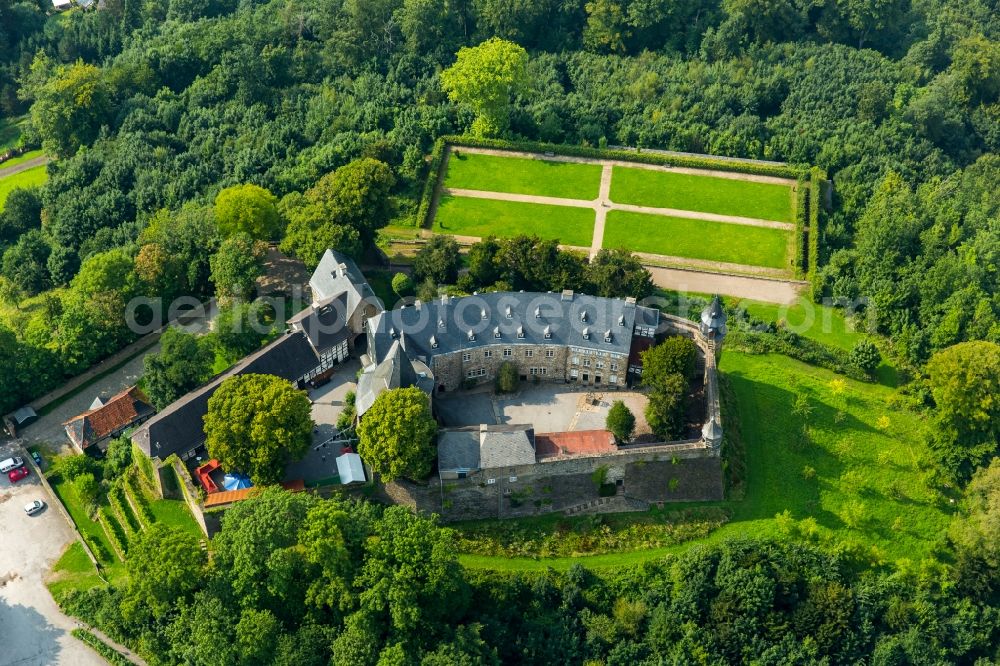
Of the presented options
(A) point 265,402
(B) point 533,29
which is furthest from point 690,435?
(B) point 533,29

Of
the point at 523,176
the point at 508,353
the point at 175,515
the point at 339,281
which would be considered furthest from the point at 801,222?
the point at 175,515

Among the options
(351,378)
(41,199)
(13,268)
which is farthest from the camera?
(41,199)

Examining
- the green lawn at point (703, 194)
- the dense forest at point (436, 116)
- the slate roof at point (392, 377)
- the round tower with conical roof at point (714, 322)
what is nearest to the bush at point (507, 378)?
the slate roof at point (392, 377)

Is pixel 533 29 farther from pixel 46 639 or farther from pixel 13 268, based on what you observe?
pixel 46 639

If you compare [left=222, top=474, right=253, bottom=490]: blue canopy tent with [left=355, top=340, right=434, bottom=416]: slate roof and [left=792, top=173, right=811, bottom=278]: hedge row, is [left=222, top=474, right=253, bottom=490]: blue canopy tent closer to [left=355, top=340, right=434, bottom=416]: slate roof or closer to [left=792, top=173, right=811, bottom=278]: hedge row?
[left=355, top=340, right=434, bottom=416]: slate roof

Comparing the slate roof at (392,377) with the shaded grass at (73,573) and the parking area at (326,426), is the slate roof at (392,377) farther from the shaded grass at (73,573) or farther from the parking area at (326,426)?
the shaded grass at (73,573)
